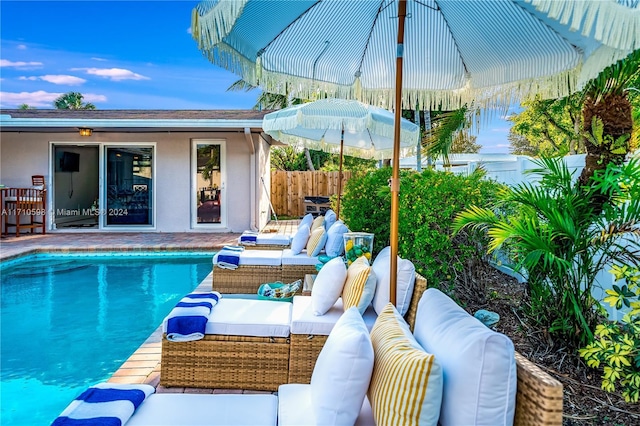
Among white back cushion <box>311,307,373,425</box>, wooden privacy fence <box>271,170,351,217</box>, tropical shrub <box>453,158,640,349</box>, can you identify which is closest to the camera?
white back cushion <box>311,307,373,425</box>

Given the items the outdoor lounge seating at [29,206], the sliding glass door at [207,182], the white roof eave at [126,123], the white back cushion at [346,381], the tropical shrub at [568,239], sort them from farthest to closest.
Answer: the sliding glass door at [207,182] < the outdoor lounge seating at [29,206] < the white roof eave at [126,123] < the tropical shrub at [568,239] < the white back cushion at [346,381]

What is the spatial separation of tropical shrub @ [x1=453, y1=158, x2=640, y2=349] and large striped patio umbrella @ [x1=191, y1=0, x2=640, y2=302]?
0.69m

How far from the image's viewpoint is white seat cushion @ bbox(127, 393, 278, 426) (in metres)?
2.04

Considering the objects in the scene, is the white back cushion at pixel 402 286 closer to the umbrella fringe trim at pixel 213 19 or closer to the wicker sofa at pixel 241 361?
the wicker sofa at pixel 241 361

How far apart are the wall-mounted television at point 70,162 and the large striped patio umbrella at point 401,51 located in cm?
1278

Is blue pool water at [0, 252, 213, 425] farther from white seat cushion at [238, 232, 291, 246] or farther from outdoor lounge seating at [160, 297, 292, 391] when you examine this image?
white seat cushion at [238, 232, 291, 246]

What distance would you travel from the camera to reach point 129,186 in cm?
1289

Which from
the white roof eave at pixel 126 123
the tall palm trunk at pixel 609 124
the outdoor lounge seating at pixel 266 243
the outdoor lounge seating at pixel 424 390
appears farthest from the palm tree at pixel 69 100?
the outdoor lounge seating at pixel 424 390

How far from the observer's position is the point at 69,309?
599 centimetres

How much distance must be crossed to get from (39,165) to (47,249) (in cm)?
380

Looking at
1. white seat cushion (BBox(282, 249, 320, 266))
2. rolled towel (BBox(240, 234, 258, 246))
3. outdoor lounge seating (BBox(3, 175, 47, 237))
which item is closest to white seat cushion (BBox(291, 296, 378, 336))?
white seat cushion (BBox(282, 249, 320, 266))

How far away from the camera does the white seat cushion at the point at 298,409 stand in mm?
1981

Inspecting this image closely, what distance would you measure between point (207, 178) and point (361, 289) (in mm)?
10071

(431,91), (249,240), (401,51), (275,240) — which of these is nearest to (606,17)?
(401,51)
